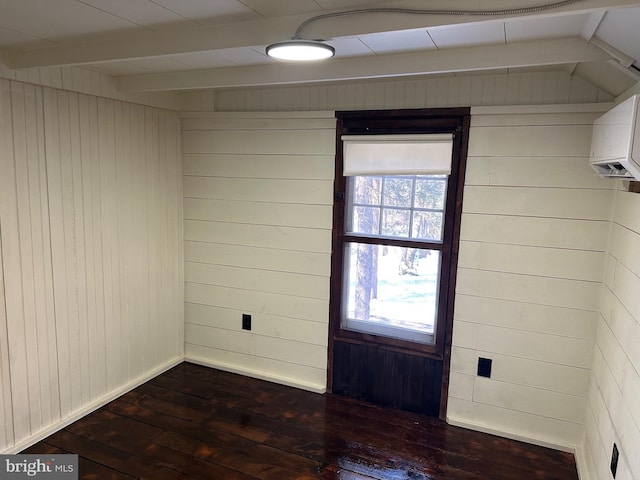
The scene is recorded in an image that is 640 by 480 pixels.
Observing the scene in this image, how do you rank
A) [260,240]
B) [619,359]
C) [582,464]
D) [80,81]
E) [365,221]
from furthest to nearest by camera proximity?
[260,240], [365,221], [80,81], [582,464], [619,359]

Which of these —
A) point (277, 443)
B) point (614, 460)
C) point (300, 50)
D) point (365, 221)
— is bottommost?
point (277, 443)

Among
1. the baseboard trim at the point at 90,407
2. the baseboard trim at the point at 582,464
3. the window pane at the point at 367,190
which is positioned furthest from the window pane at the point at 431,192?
the baseboard trim at the point at 90,407

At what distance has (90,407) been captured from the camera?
2.99 meters

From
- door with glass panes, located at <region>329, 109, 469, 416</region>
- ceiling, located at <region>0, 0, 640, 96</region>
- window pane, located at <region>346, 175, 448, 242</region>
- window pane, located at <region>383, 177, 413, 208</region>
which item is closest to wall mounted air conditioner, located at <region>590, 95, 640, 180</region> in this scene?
ceiling, located at <region>0, 0, 640, 96</region>

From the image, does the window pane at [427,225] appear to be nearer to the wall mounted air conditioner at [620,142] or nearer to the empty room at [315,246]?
the empty room at [315,246]

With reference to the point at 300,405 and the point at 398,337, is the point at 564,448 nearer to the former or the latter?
the point at 398,337

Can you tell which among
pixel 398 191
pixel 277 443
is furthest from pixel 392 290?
pixel 277 443

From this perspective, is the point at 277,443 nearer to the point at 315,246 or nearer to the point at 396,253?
the point at 315,246

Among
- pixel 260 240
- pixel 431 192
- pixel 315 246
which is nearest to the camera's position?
pixel 431 192

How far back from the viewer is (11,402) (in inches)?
98.7

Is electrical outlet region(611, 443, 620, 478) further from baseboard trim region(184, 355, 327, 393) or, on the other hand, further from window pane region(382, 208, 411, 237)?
baseboard trim region(184, 355, 327, 393)

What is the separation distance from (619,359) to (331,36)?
1855 mm

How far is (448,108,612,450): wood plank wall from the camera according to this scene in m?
2.60

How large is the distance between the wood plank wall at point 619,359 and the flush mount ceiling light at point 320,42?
1060 millimetres
